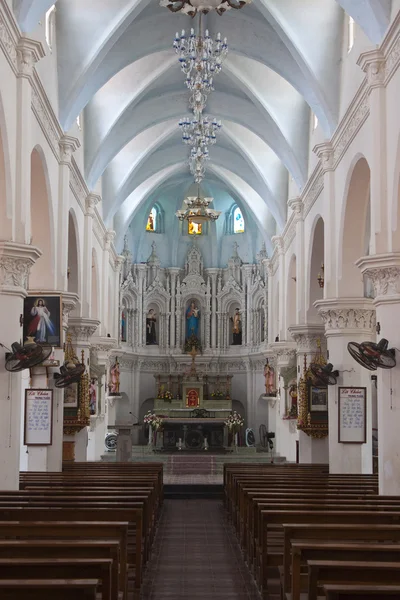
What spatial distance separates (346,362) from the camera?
20703 mm

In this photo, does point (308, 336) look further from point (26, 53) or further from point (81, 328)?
point (26, 53)

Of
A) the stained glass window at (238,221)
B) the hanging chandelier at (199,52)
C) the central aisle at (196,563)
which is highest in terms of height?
the stained glass window at (238,221)

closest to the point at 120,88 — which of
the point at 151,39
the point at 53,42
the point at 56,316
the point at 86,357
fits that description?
the point at 151,39

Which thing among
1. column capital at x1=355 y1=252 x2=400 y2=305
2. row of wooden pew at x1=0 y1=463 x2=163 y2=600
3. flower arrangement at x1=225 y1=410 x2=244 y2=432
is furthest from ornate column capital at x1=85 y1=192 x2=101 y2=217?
row of wooden pew at x1=0 y1=463 x2=163 y2=600

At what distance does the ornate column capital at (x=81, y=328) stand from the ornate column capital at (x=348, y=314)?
7.82 m

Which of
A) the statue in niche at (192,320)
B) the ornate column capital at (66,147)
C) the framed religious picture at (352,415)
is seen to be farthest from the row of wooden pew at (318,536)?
the statue in niche at (192,320)

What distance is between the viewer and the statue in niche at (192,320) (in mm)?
43812

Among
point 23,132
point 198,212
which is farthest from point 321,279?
point 23,132

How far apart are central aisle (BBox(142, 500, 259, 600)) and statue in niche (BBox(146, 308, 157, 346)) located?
24.9 meters

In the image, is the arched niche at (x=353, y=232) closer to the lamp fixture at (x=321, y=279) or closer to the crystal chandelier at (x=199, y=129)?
the lamp fixture at (x=321, y=279)

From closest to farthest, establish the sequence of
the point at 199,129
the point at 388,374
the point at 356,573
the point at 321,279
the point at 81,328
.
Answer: the point at 356,573
the point at 388,374
the point at 199,129
the point at 321,279
the point at 81,328

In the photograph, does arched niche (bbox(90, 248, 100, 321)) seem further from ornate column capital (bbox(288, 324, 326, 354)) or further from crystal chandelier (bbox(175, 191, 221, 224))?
ornate column capital (bbox(288, 324, 326, 354))

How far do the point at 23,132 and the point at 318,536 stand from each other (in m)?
10.0

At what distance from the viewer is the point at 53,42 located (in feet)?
66.6
